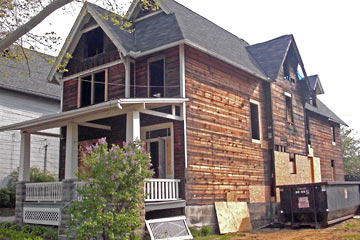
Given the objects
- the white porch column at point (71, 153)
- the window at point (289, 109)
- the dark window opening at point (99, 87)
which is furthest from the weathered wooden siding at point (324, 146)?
the white porch column at point (71, 153)

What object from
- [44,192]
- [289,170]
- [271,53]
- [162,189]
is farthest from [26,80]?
[289,170]

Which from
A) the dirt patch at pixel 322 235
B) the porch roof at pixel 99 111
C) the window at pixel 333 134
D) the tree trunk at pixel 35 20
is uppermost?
the tree trunk at pixel 35 20

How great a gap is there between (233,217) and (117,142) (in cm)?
525

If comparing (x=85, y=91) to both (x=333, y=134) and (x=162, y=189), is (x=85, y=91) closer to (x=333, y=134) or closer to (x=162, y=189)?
(x=162, y=189)

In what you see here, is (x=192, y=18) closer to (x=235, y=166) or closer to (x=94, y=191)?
(x=235, y=166)

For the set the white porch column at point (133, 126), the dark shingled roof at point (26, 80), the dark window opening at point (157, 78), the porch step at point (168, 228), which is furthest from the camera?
the dark shingled roof at point (26, 80)

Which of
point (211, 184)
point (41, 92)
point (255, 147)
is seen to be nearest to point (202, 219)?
point (211, 184)

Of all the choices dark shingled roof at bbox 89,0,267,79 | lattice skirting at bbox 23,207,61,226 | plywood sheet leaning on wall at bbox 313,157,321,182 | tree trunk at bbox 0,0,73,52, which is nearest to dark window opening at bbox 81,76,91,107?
dark shingled roof at bbox 89,0,267,79

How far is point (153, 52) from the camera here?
15250mm

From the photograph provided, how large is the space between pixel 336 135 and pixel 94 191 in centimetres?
2321

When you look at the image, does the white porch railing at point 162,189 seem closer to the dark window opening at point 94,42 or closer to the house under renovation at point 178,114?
the house under renovation at point 178,114

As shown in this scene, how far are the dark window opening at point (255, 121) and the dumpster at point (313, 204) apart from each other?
9.90 ft

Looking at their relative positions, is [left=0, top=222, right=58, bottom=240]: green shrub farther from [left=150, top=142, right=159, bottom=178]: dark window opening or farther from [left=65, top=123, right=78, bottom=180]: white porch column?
[left=150, top=142, right=159, bottom=178]: dark window opening

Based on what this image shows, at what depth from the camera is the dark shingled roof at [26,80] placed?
2252 centimetres
